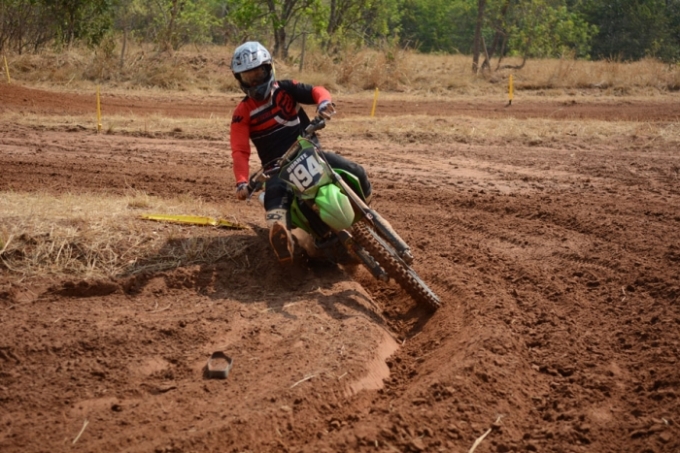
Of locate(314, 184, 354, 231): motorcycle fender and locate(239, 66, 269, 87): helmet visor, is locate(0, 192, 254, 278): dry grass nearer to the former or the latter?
locate(314, 184, 354, 231): motorcycle fender

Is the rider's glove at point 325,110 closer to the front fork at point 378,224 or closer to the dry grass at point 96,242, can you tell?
the front fork at point 378,224

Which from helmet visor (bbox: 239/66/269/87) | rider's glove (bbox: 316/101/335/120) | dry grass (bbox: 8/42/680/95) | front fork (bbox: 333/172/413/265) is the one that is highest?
helmet visor (bbox: 239/66/269/87)

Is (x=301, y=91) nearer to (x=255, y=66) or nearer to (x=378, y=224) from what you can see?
(x=255, y=66)

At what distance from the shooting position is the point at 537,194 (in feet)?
32.0

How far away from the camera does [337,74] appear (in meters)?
26.1

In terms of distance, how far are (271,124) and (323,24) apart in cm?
2148

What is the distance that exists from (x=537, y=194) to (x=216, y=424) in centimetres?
638

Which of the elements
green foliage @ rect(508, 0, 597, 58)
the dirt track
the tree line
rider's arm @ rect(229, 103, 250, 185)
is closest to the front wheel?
the dirt track

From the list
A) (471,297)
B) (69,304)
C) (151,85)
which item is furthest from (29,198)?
(151,85)

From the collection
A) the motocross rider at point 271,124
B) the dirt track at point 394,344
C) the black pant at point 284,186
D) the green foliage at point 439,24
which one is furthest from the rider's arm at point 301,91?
the green foliage at point 439,24

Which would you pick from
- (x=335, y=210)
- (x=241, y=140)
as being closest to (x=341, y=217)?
(x=335, y=210)

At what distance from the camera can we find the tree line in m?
27.4

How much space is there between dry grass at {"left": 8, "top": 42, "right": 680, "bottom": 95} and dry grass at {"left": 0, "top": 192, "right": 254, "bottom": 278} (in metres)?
17.6

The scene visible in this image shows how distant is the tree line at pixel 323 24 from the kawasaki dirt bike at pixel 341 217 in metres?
20.7
